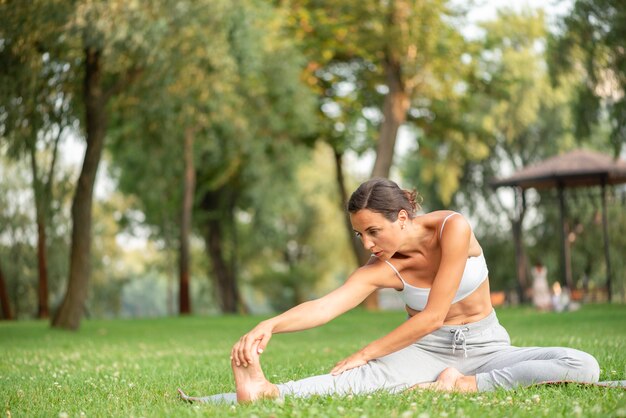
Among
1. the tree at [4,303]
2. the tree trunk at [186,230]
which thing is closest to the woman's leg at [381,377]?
the tree trunk at [186,230]

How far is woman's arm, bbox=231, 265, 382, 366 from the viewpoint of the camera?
579 cm

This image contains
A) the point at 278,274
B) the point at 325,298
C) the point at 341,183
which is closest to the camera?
the point at 325,298

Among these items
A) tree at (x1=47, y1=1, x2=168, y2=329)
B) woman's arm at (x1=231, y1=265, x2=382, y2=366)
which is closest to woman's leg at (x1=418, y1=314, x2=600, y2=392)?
woman's arm at (x1=231, y1=265, x2=382, y2=366)

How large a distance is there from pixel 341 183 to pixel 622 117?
16279 millimetres

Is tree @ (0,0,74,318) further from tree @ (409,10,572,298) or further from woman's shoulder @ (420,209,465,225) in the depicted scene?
tree @ (409,10,572,298)

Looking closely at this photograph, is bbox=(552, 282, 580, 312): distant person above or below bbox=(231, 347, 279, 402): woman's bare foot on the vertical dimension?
below

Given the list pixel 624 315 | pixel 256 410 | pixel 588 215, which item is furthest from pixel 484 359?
pixel 588 215

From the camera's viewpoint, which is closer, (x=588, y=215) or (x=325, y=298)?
(x=325, y=298)

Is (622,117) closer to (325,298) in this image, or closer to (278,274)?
(325,298)

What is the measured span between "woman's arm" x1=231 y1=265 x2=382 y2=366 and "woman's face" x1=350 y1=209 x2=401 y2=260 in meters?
0.24

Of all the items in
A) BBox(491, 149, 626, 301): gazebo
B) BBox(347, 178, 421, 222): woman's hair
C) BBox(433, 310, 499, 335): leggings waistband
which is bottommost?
BBox(433, 310, 499, 335): leggings waistband

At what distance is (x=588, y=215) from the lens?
38406 millimetres

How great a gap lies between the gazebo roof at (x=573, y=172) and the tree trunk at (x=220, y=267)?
52.6 ft

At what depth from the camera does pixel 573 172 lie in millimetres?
30328
